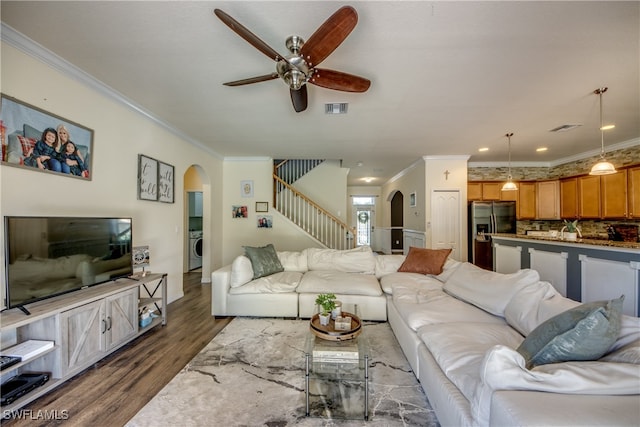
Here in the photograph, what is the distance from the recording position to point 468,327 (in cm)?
195

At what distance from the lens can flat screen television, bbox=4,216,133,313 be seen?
5.96 feet

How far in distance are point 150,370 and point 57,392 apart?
1.94 feet

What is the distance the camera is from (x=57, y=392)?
1.95 meters

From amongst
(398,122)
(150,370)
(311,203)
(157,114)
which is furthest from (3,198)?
(311,203)

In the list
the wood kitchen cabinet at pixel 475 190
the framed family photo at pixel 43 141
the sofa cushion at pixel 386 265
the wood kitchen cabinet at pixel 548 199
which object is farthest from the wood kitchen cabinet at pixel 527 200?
the framed family photo at pixel 43 141

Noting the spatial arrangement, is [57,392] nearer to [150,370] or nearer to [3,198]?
[150,370]

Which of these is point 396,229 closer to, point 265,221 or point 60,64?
point 265,221

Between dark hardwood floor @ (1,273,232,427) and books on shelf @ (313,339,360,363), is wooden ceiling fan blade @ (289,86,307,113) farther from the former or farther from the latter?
dark hardwood floor @ (1,273,232,427)

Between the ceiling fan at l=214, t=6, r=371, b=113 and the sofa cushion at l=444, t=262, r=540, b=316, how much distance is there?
2137 millimetres

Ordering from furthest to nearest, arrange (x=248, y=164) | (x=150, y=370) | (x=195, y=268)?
(x=195, y=268) < (x=248, y=164) < (x=150, y=370)

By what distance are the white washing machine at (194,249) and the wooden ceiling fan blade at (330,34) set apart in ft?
19.0

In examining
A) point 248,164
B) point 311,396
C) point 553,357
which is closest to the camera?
point 553,357

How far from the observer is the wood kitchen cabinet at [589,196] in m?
5.29

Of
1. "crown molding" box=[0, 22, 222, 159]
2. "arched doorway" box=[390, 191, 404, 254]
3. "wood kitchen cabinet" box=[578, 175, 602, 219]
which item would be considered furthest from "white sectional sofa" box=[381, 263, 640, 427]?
"arched doorway" box=[390, 191, 404, 254]
